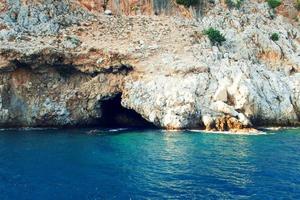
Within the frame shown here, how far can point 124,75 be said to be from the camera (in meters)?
63.1

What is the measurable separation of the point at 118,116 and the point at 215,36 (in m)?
19.1

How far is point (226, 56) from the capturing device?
65.8 meters

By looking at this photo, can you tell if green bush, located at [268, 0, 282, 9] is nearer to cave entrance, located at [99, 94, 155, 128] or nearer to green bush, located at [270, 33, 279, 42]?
green bush, located at [270, 33, 279, 42]

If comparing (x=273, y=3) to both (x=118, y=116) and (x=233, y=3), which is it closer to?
(x=233, y=3)

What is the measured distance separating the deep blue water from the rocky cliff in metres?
6.07

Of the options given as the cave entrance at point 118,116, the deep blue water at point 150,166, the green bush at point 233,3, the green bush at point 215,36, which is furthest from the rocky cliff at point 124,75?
the green bush at point 233,3

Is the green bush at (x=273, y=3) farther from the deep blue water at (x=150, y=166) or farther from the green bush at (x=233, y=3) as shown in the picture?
the deep blue water at (x=150, y=166)

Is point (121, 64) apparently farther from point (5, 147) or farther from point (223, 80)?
point (5, 147)

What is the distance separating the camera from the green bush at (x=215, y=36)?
69062 millimetres

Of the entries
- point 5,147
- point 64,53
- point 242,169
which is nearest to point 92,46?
point 64,53

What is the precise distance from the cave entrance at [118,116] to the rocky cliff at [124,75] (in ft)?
0.51

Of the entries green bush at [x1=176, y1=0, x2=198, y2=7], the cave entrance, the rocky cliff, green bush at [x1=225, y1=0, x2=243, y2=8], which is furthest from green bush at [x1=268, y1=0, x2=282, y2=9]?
the cave entrance

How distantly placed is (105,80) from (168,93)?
9.73m

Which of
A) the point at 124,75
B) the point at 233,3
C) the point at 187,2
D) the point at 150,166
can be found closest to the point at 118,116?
the point at 124,75
